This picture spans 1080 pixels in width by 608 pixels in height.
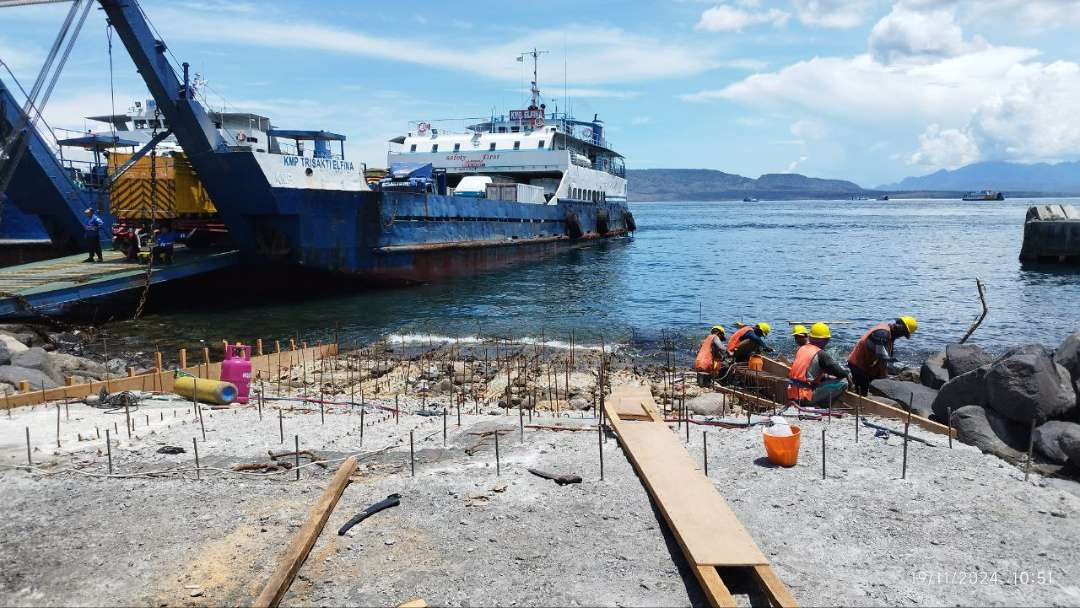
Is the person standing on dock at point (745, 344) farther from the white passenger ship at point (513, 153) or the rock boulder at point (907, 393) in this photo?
the white passenger ship at point (513, 153)

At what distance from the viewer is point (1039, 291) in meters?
22.2

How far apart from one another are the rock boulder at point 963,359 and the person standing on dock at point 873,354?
21.2 inches

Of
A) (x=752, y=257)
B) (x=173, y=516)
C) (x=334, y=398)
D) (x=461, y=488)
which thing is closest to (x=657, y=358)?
(x=334, y=398)

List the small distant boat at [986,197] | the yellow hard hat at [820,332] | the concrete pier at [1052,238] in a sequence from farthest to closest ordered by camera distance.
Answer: the small distant boat at [986,197] < the concrete pier at [1052,238] < the yellow hard hat at [820,332]

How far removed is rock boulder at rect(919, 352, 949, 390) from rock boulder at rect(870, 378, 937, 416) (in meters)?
0.90

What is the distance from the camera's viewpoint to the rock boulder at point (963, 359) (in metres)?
8.11

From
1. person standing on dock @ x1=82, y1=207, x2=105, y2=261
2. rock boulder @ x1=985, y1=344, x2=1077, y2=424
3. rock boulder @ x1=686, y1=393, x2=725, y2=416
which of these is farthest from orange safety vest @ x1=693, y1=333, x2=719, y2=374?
person standing on dock @ x1=82, y1=207, x2=105, y2=261

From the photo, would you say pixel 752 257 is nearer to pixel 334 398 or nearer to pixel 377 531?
pixel 334 398

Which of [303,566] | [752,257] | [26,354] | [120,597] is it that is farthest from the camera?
[752,257]

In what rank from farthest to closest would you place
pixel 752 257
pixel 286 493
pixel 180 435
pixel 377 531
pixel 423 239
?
pixel 752 257, pixel 423 239, pixel 180 435, pixel 286 493, pixel 377 531

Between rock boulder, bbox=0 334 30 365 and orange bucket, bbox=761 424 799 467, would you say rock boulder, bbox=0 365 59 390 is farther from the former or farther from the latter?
orange bucket, bbox=761 424 799 467

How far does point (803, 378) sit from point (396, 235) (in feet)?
46.1

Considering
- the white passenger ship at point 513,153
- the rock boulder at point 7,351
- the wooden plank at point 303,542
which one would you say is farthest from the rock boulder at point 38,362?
the white passenger ship at point 513,153

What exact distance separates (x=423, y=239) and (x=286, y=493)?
651 inches
